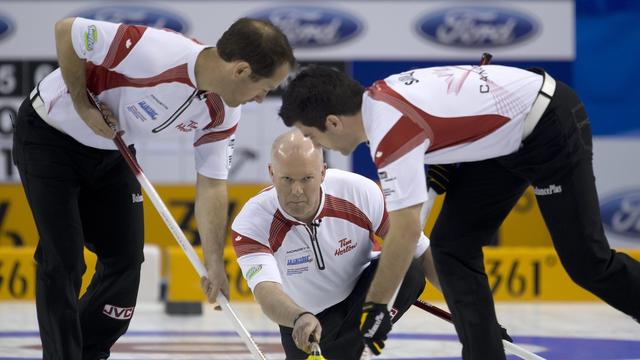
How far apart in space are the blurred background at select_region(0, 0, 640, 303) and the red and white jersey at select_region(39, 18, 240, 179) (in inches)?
187

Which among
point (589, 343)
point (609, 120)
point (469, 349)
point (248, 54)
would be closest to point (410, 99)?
point (248, 54)

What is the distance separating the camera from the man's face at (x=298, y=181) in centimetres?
477

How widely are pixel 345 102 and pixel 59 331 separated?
4.90 feet

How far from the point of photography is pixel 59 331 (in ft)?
15.3

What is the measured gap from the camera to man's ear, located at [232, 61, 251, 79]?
4.43 metres

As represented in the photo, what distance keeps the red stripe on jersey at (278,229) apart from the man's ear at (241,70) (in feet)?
2.52

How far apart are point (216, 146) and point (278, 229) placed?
44 cm

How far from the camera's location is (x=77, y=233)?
15.5ft

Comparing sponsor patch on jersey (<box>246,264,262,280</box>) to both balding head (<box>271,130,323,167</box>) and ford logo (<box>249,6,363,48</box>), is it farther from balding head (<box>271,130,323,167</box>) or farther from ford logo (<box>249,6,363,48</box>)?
ford logo (<box>249,6,363,48</box>)

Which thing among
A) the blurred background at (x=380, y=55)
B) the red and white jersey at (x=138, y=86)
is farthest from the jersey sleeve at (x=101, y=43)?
the blurred background at (x=380, y=55)

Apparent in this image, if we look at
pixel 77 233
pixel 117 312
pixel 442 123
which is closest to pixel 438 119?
pixel 442 123

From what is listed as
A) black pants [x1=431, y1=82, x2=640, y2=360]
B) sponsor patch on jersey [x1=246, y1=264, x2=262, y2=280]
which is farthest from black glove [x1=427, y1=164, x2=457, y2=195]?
sponsor patch on jersey [x1=246, y1=264, x2=262, y2=280]

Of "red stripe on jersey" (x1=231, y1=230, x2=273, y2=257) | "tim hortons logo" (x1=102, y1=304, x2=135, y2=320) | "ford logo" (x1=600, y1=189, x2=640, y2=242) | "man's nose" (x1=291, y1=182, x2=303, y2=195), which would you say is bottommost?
"ford logo" (x1=600, y1=189, x2=640, y2=242)

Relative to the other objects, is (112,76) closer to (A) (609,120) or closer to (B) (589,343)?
(B) (589,343)
